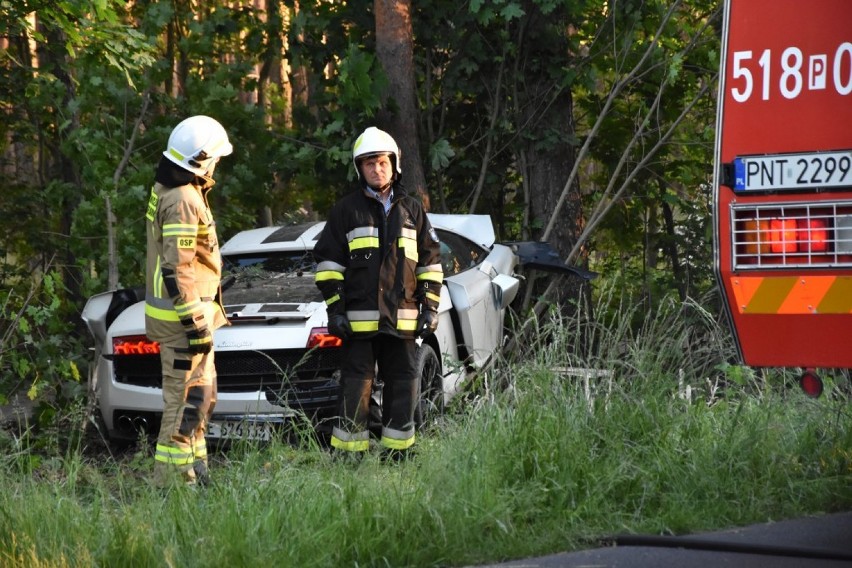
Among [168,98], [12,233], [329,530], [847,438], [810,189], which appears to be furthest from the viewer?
[12,233]

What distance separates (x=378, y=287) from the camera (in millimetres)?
7219

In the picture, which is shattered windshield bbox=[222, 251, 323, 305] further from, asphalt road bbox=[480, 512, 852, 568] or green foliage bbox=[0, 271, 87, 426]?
asphalt road bbox=[480, 512, 852, 568]

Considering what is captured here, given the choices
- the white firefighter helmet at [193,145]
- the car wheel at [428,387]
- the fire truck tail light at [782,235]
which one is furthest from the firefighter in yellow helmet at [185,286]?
the fire truck tail light at [782,235]

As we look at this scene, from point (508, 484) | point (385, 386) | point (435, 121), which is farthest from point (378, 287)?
point (435, 121)

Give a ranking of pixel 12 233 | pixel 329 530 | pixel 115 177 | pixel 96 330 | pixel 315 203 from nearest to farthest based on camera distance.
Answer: pixel 329 530 → pixel 96 330 → pixel 115 177 → pixel 315 203 → pixel 12 233

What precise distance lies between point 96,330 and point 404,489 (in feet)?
11.4

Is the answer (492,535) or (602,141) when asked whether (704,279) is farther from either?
(492,535)

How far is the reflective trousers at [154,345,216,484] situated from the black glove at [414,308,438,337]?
3.91 ft

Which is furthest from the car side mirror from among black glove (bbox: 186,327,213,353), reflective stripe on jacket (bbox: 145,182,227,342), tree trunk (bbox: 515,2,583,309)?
tree trunk (bbox: 515,2,583,309)

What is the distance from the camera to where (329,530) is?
5145 mm

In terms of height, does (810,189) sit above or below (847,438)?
above

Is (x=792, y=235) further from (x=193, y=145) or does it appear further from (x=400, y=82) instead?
(x=400, y=82)

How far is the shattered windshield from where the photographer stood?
27.3 feet


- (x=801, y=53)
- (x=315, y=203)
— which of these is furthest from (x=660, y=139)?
(x=801, y=53)
